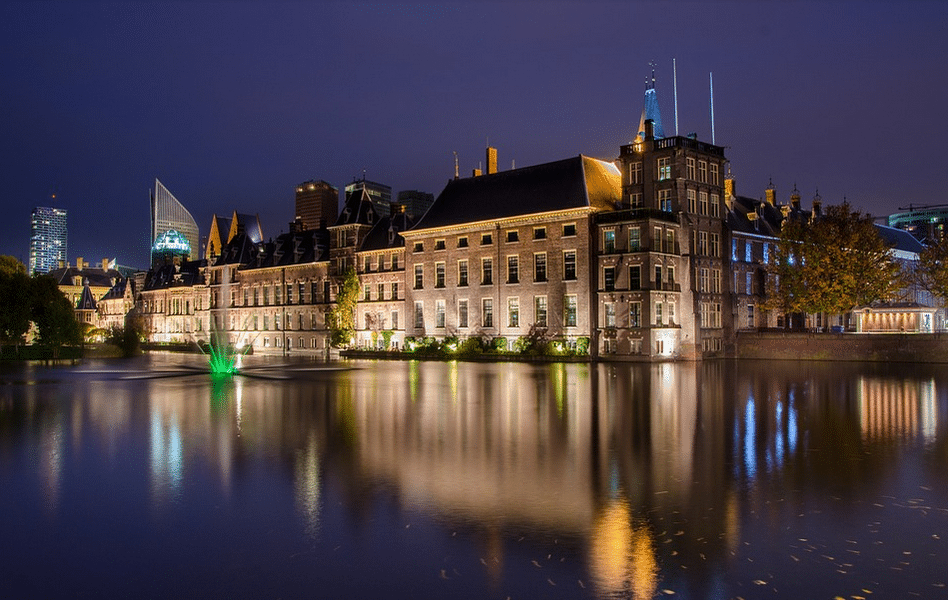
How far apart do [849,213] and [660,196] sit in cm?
1681

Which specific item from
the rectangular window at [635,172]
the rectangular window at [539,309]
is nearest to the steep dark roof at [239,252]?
the rectangular window at [539,309]

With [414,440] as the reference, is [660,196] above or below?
above

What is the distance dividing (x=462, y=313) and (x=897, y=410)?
51.4m

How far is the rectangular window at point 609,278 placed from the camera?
6356cm

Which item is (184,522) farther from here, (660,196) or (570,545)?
(660,196)

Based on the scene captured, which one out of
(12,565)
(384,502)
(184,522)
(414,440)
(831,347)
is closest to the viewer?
(12,565)

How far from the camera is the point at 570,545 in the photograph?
10.5 metres

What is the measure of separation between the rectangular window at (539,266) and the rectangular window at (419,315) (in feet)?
49.6

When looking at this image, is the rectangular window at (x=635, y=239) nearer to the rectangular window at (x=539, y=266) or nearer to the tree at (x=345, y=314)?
the rectangular window at (x=539, y=266)

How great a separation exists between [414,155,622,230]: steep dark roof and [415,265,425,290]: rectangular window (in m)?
4.29

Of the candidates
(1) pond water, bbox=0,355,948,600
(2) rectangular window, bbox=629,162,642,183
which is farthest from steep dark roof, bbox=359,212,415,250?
(1) pond water, bbox=0,355,948,600

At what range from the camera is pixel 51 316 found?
70.5 m

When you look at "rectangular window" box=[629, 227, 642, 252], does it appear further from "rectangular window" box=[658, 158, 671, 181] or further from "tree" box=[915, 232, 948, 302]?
"tree" box=[915, 232, 948, 302]

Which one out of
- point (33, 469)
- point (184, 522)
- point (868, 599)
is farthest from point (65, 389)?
point (868, 599)
